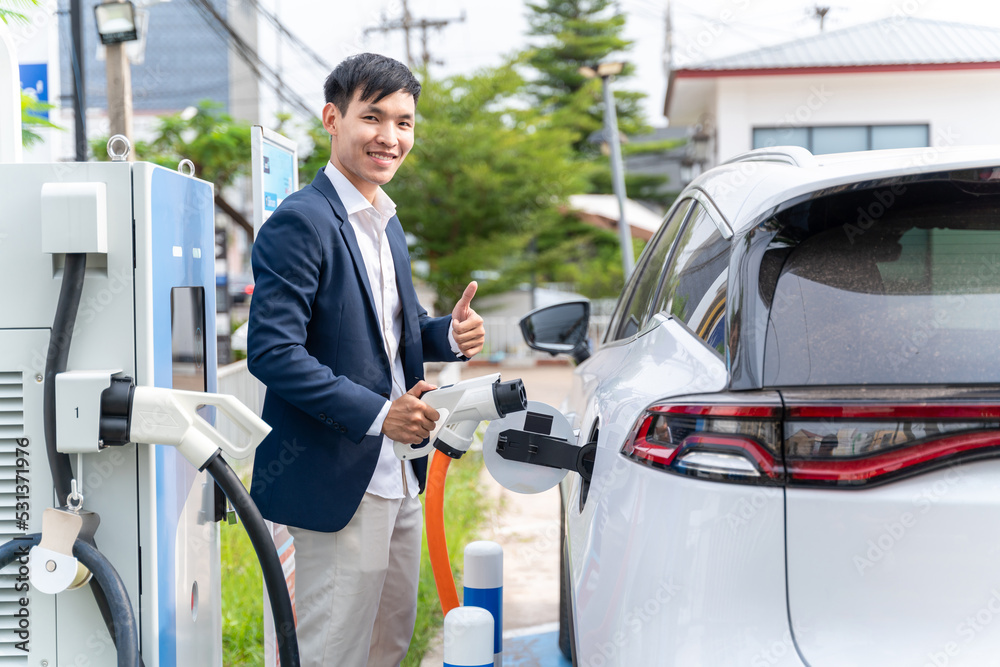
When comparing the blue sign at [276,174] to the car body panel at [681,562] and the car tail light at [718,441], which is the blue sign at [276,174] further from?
the car tail light at [718,441]

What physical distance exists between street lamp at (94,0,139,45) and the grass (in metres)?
4.36

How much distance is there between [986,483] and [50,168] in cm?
179

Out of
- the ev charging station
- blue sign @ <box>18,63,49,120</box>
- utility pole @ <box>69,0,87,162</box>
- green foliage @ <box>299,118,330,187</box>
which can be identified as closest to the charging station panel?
the ev charging station

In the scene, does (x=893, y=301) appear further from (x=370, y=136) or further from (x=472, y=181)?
(x=472, y=181)

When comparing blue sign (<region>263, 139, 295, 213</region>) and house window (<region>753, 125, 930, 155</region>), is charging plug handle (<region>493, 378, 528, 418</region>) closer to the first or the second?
blue sign (<region>263, 139, 295, 213</region>)

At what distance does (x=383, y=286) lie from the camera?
7.33 feet

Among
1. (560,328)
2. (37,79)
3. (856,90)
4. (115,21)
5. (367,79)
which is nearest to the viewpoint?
(367,79)

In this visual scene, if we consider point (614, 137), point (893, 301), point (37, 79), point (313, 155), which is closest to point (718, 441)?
point (893, 301)

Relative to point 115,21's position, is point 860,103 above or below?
above

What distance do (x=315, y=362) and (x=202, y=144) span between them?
10181mm

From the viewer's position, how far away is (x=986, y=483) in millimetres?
1253

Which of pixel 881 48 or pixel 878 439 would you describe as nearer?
pixel 878 439

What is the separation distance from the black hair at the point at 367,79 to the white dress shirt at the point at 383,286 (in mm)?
184

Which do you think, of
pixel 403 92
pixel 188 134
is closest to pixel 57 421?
pixel 403 92
